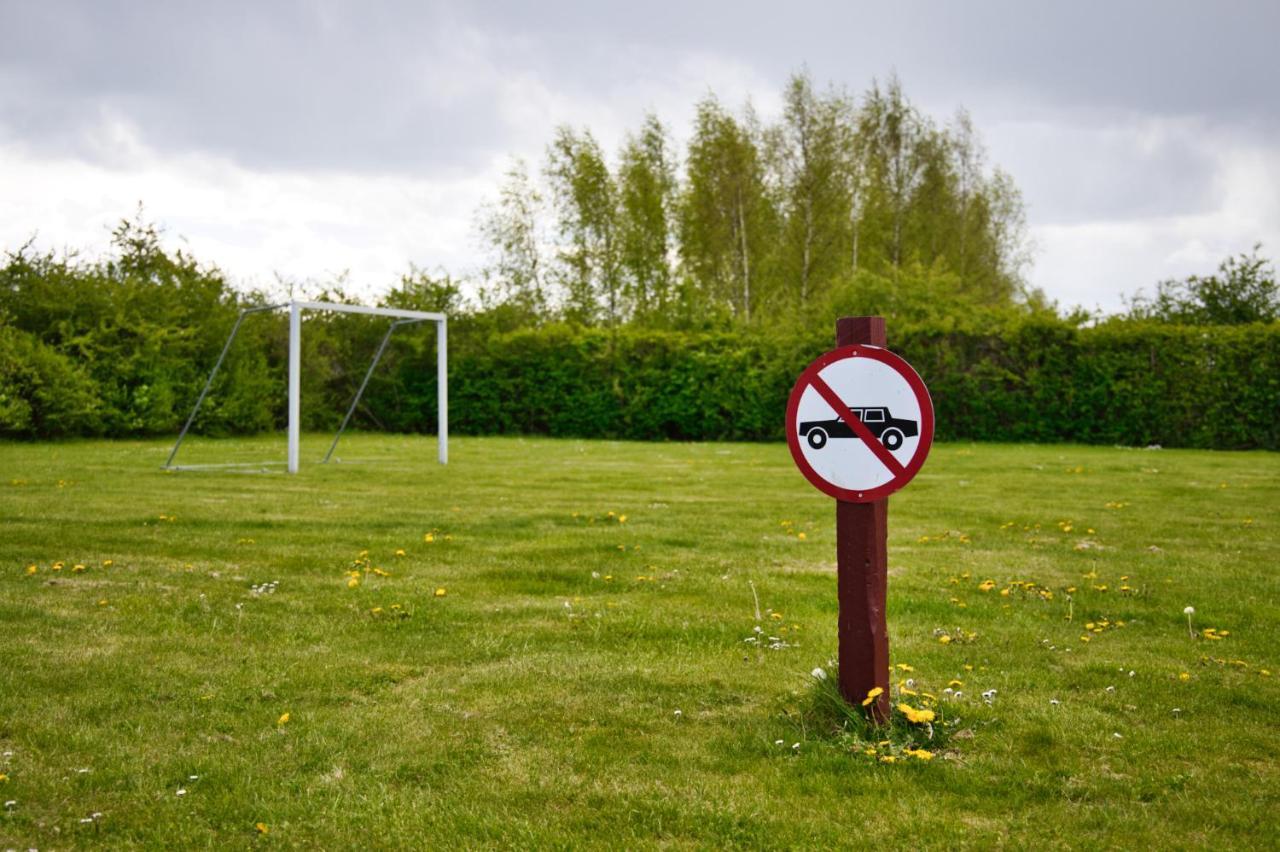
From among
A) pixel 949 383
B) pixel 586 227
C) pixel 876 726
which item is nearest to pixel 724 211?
pixel 586 227

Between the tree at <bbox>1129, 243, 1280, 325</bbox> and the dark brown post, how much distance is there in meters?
26.5

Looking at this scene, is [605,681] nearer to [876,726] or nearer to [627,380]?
[876,726]

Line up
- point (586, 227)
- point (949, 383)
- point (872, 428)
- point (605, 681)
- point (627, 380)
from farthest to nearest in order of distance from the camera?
point (586, 227), point (627, 380), point (949, 383), point (605, 681), point (872, 428)

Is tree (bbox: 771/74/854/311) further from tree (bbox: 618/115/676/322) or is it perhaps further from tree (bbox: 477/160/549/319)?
tree (bbox: 477/160/549/319)

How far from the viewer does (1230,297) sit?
2773 centimetres

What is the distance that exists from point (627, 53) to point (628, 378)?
31.6 ft

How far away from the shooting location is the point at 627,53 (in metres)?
20.0

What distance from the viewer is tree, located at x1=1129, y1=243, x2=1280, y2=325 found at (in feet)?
89.5

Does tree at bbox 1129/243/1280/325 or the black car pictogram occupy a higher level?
tree at bbox 1129/243/1280/325

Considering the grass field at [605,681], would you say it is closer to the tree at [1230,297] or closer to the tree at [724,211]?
the tree at [1230,297]

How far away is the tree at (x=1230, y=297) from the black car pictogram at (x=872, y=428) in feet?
87.3

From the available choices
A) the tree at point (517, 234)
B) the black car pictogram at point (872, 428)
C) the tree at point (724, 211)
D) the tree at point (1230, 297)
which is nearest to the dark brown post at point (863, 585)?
the black car pictogram at point (872, 428)

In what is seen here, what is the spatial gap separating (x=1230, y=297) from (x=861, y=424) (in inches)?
1125

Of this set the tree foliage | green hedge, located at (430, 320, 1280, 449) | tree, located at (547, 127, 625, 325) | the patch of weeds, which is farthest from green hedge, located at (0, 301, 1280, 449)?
the patch of weeds
